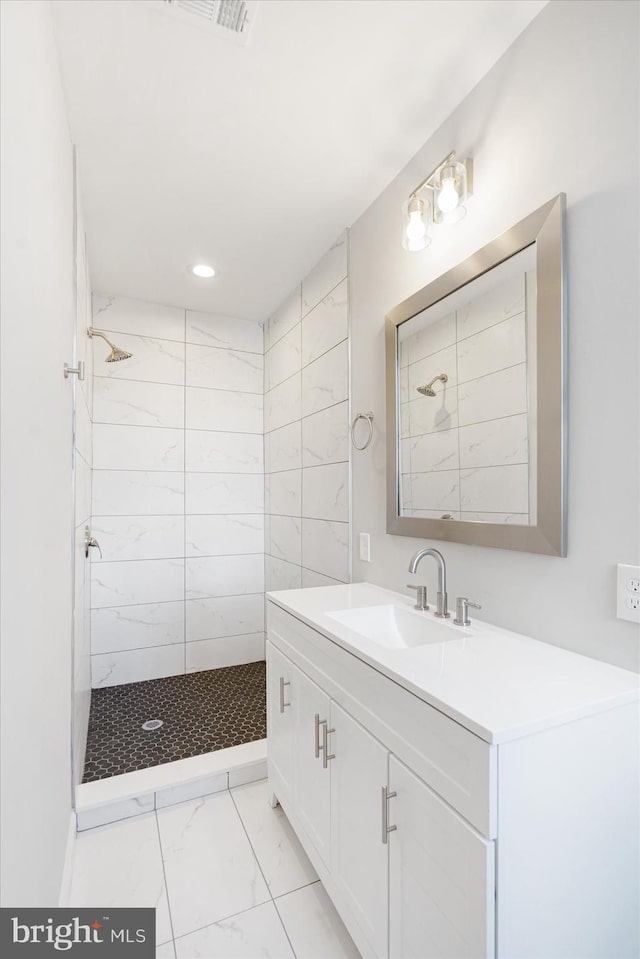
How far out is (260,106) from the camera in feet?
5.03

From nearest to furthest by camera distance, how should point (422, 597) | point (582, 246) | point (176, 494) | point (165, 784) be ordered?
point (582, 246) → point (422, 597) → point (165, 784) → point (176, 494)

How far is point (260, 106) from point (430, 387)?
1.08 metres

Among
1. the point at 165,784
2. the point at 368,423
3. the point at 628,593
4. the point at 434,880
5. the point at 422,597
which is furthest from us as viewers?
the point at 368,423

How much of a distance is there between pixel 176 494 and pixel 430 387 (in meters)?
2.05

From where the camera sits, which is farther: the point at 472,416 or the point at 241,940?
the point at 472,416

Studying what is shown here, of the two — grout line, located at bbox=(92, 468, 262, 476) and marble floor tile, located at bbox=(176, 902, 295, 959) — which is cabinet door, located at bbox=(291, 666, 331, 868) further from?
grout line, located at bbox=(92, 468, 262, 476)

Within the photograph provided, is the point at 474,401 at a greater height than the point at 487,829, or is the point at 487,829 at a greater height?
the point at 474,401

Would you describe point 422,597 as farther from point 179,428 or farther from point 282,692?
point 179,428

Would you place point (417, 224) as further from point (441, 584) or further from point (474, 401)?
point (441, 584)

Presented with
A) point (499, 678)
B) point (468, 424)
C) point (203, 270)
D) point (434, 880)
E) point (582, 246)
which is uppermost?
point (203, 270)

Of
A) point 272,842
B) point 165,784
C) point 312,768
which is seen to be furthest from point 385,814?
point 165,784

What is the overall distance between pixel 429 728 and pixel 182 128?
1.96m

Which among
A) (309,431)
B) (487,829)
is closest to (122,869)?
(487,829)

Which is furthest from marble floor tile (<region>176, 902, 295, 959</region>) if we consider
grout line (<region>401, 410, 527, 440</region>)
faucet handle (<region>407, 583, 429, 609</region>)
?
grout line (<region>401, 410, 527, 440</region>)
